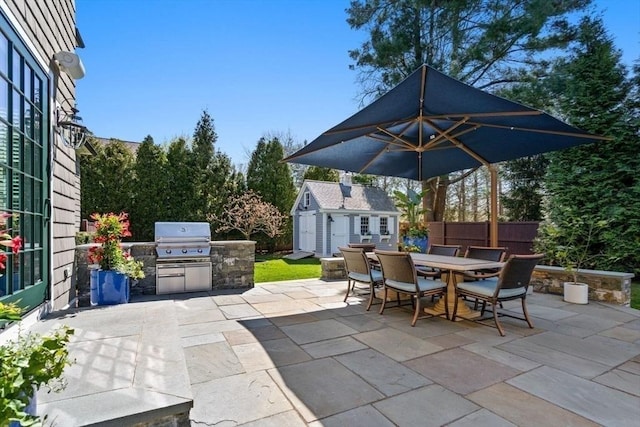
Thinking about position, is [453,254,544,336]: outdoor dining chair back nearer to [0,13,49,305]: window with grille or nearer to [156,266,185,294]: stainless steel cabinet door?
[0,13,49,305]: window with grille

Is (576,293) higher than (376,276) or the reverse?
the reverse

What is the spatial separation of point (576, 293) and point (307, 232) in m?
11.3

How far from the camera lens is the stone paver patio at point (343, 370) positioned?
2.00 m

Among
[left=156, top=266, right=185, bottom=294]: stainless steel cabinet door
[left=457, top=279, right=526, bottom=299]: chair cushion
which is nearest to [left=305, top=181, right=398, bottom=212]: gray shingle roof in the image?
[left=156, top=266, right=185, bottom=294]: stainless steel cabinet door

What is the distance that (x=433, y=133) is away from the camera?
5289mm

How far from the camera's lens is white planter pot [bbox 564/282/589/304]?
5.20 metres

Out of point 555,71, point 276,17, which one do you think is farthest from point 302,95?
point 555,71

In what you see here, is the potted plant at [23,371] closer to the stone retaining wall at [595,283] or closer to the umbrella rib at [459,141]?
the umbrella rib at [459,141]

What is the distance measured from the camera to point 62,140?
13.2 ft

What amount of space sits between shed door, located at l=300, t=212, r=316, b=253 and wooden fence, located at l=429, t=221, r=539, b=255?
5132 mm

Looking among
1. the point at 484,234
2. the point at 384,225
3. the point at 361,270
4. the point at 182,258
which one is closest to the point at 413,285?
the point at 361,270

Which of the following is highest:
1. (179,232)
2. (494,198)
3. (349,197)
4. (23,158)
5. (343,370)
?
(349,197)

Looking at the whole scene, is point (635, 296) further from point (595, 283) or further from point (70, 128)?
point (70, 128)

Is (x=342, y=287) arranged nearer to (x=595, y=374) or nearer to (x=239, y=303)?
(x=239, y=303)
